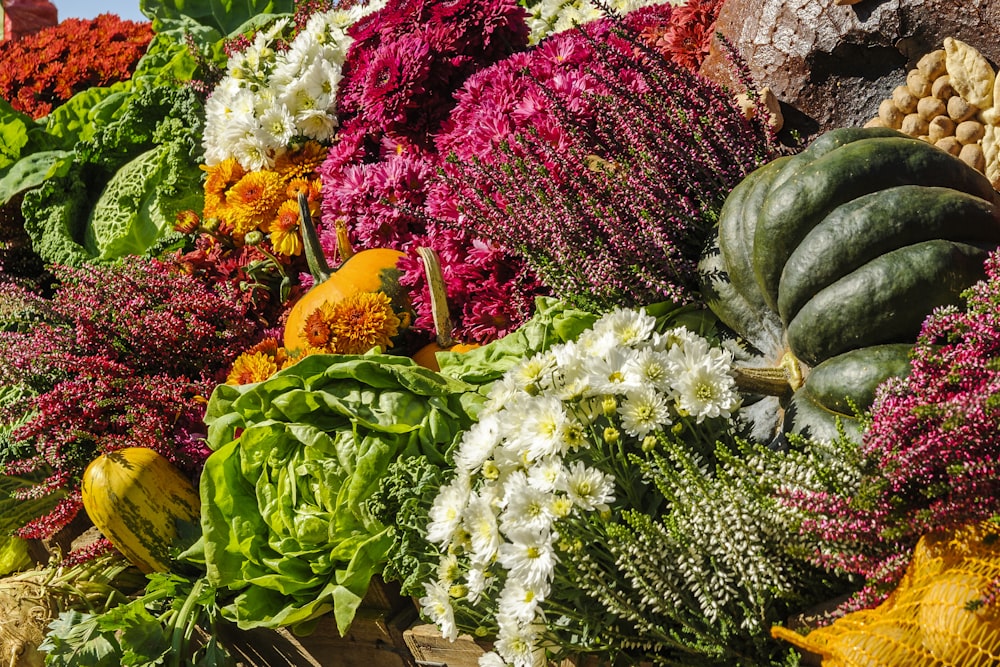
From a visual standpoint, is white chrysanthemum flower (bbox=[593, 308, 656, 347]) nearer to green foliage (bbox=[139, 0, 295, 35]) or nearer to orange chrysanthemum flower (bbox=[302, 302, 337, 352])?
orange chrysanthemum flower (bbox=[302, 302, 337, 352])

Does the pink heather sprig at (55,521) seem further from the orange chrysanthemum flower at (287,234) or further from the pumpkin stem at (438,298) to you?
the pumpkin stem at (438,298)

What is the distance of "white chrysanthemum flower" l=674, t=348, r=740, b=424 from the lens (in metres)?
1.55

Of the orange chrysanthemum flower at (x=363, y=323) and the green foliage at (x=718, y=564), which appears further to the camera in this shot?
the orange chrysanthemum flower at (x=363, y=323)

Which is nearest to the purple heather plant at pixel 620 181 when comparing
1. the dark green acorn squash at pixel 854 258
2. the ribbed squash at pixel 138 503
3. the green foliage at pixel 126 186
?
the dark green acorn squash at pixel 854 258

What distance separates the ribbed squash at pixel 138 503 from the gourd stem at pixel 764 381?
172cm

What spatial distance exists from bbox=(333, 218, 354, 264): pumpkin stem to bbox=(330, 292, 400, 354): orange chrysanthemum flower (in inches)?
13.7

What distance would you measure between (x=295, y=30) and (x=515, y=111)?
81.1 inches

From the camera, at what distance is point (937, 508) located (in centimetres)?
126

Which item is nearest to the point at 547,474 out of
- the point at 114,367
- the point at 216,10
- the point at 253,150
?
the point at 114,367

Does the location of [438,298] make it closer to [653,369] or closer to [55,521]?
[653,369]

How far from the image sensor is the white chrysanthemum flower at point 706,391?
1.55 metres

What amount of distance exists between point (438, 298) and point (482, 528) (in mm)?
1019

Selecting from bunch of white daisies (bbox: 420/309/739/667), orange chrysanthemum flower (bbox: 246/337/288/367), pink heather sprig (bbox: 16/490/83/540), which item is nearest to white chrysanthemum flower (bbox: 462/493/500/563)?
bunch of white daisies (bbox: 420/309/739/667)

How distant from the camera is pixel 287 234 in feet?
10.3
